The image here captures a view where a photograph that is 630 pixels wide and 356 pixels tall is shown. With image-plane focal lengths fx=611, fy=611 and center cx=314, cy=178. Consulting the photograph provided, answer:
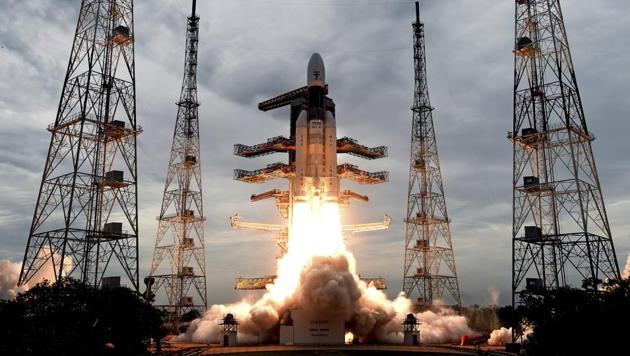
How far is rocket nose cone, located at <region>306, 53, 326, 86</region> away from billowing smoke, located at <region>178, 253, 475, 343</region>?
2048cm

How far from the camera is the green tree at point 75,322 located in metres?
32.5

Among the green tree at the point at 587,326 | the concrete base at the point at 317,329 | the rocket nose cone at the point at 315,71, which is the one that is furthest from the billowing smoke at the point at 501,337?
the rocket nose cone at the point at 315,71

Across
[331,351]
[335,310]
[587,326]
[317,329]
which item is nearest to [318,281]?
[335,310]

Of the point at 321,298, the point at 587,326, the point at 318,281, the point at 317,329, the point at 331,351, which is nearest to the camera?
the point at 587,326

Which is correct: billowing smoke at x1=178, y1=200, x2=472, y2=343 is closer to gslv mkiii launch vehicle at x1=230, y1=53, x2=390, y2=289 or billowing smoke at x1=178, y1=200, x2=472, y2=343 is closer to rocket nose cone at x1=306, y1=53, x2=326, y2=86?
gslv mkiii launch vehicle at x1=230, y1=53, x2=390, y2=289

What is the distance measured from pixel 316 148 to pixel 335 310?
19280 millimetres

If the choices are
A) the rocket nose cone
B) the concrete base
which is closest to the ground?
the concrete base

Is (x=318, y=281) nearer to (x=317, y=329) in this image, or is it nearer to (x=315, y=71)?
(x=317, y=329)

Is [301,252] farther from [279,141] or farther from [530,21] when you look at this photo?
[530,21]

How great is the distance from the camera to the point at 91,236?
5675 centimetres

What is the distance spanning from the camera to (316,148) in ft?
222

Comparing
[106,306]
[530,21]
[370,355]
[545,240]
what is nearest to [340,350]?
[370,355]

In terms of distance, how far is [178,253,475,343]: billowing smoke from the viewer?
56.0 m

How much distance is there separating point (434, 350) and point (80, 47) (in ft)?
146
